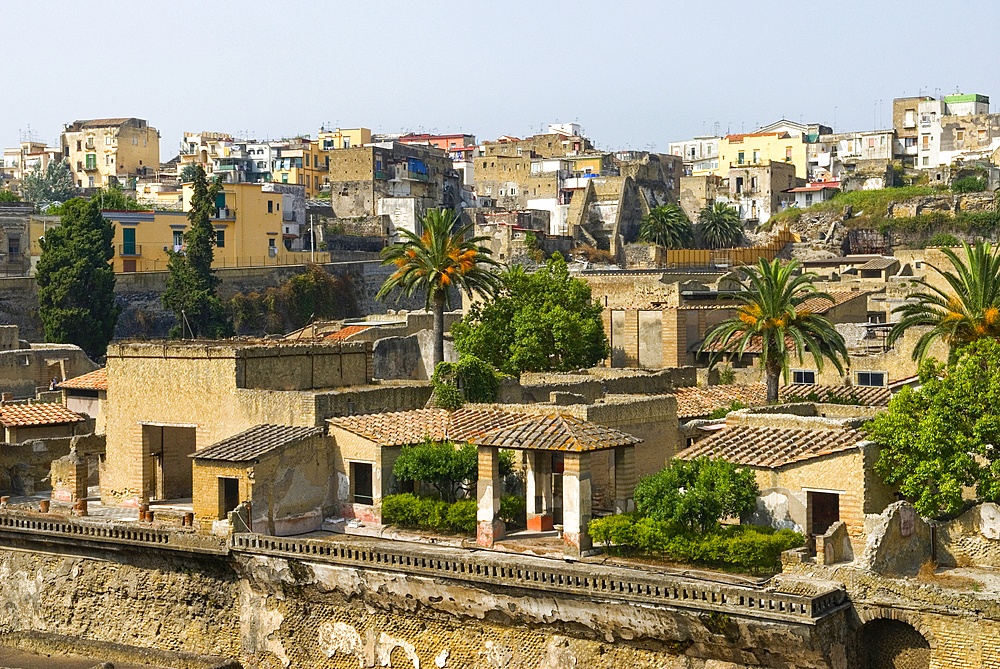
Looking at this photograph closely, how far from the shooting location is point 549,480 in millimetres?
28219

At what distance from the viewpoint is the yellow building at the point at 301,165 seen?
341ft

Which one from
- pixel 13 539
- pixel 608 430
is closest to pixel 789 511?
pixel 608 430

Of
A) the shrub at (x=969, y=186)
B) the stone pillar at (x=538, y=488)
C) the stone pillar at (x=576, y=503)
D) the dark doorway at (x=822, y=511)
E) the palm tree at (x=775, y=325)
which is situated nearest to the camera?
the stone pillar at (x=576, y=503)

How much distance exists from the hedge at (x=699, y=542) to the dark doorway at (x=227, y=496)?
25.1 feet

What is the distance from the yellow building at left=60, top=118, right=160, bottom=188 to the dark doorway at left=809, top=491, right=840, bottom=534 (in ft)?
314

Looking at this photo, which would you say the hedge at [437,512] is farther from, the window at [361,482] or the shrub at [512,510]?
the window at [361,482]

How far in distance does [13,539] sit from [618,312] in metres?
21.7

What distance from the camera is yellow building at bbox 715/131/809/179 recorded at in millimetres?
119250

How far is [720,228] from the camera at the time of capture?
311ft

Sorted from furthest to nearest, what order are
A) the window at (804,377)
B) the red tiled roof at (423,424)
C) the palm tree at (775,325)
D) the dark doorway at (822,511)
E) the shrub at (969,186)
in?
the shrub at (969,186) → the window at (804,377) → the palm tree at (775,325) → the red tiled roof at (423,424) → the dark doorway at (822,511)

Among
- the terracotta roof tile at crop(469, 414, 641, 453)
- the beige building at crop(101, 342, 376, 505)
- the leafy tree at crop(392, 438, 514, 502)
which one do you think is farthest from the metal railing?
the beige building at crop(101, 342, 376, 505)

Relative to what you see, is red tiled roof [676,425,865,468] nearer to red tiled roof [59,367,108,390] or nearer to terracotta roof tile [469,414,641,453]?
terracotta roof tile [469,414,641,453]

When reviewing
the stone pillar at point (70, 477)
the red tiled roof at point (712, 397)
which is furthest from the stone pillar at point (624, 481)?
the stone pillar at point (70, 477)

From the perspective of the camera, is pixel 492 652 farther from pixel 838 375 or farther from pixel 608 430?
pixel 838 375
